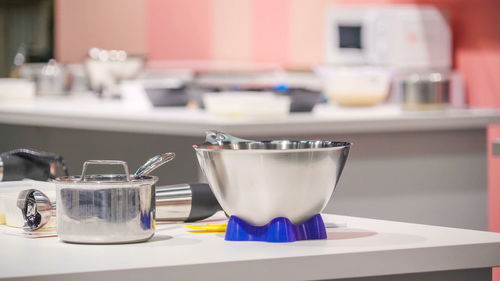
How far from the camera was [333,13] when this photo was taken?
193 inches

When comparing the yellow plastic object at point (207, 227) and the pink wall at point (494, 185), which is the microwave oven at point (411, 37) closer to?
the pink wall at point (494, 185)

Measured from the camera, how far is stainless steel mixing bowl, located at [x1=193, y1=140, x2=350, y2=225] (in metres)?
1.27

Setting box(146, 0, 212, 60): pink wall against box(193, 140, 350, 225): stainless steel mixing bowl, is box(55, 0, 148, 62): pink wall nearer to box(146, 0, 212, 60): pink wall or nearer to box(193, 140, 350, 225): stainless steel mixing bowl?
box(146, 0, 212, 60): pink wall

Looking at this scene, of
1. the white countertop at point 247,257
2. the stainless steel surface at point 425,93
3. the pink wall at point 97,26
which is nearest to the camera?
the white countertop at point 247,257

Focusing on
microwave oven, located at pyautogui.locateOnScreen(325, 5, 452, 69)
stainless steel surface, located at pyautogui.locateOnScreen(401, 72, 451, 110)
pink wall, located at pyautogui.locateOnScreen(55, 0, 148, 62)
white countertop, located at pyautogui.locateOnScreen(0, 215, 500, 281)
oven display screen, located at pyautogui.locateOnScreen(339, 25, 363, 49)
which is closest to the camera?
white countertop, located at pyautogui.locateOnScreen(0, 215, 500, 281)

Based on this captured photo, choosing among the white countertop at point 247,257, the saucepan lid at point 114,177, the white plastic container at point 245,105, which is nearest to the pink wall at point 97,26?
the white plastic container at point 245,105

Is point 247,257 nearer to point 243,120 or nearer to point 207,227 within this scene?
point 207,227

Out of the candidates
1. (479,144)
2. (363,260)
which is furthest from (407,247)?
(479,144)

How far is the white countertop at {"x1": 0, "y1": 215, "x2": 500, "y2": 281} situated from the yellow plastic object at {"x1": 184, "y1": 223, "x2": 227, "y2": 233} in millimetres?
26

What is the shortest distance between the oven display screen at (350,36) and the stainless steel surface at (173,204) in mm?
3496

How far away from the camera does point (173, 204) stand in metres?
1.48

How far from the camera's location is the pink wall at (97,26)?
7324 millimetres

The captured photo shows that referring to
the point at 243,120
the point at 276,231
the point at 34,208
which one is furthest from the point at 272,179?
the point at 243,120

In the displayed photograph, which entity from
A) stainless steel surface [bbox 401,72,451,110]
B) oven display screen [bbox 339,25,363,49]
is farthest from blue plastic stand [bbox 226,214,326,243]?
oven display screen [bbox 339,25,363,49]
